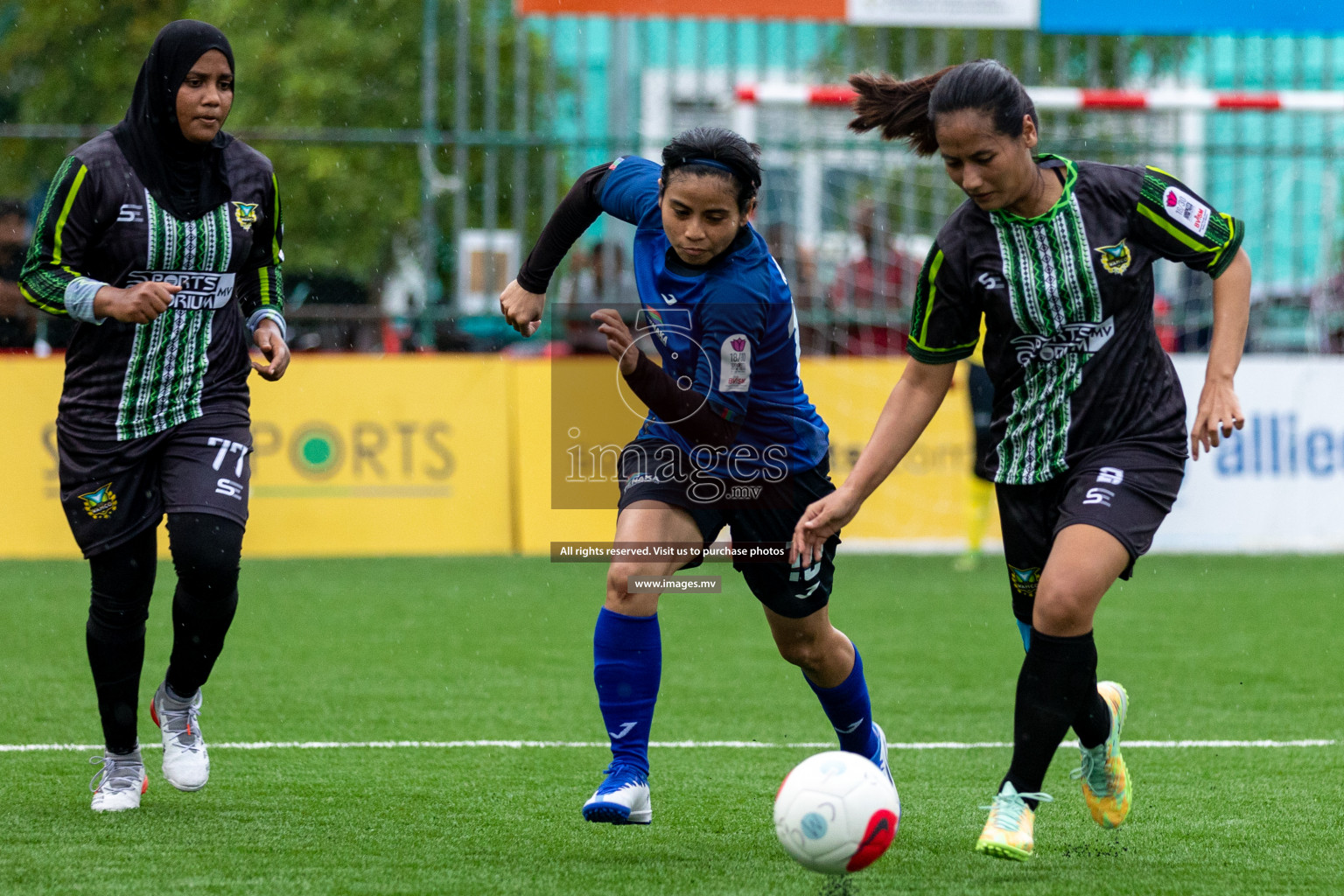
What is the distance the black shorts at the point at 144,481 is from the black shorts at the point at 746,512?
1.14m

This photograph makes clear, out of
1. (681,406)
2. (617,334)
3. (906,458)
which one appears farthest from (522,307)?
(906,458)

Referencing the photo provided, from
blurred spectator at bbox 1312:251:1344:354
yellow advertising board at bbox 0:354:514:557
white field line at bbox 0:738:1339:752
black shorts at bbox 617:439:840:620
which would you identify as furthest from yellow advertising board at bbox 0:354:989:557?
black shorts at bbox 617:439:840:620

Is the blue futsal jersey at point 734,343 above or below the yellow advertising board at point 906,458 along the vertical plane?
above

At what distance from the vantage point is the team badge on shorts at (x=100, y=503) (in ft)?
15.5

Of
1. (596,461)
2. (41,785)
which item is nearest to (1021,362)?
(41,785)

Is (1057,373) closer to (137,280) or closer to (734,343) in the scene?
(734,343)

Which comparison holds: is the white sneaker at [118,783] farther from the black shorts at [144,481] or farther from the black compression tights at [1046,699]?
the black compression tights at [1046,699]

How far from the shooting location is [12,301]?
11.9 metres

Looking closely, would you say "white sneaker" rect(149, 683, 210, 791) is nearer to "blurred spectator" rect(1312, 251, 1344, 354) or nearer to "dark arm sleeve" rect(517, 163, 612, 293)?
"dark arm sleeve" rect(517, 163, 612, 293)

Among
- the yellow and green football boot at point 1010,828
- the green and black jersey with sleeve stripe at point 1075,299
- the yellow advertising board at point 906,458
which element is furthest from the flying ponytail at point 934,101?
the yellow advertising board at point 906,458

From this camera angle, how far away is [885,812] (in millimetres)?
3715

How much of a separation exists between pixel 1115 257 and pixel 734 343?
0.98 m

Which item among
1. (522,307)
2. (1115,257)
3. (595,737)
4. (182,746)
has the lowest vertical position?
(595,737)

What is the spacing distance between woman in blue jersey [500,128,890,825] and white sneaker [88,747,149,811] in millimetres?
1369
